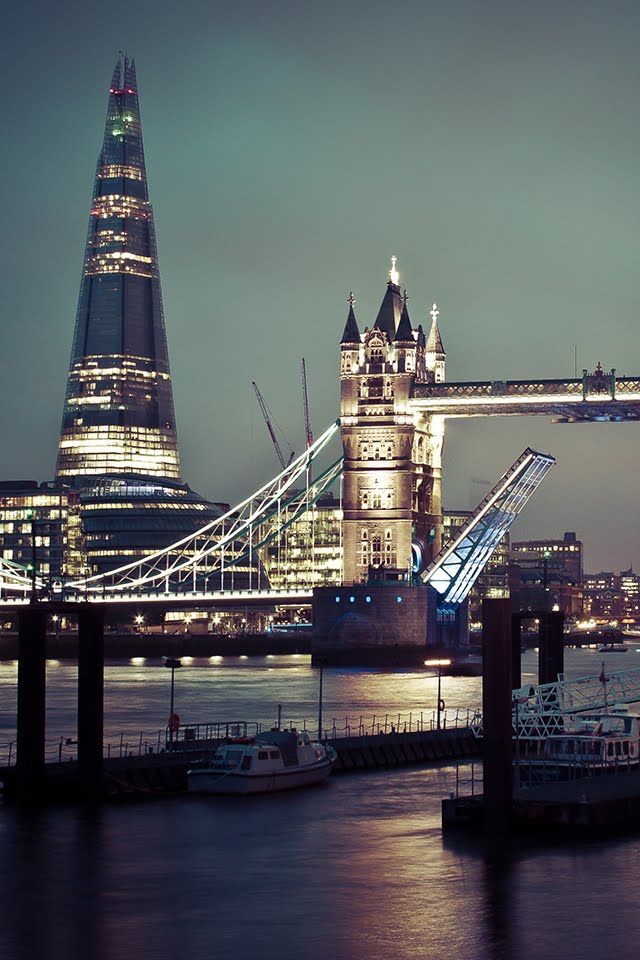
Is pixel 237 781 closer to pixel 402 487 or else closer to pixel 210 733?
pixel 210 733

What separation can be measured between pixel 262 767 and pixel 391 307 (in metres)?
94.6

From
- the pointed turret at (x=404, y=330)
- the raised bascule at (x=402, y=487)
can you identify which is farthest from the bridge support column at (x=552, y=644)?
the pointed turret at (x=404, y=330)

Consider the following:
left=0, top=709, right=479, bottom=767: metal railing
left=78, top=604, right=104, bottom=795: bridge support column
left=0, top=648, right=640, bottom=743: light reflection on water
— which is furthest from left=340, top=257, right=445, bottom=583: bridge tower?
left=78, top=604, right=104, bottom=795: bridge support column

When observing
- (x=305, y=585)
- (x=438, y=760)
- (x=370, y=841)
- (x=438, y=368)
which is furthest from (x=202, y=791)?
(x=305, y=585)

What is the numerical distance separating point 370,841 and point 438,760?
52.8 feet

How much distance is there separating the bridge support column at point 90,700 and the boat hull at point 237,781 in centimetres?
337

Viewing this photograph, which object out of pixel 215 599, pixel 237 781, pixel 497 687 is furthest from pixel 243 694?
pixel 497 687

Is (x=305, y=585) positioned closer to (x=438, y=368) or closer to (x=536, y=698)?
(x=438, y=368)

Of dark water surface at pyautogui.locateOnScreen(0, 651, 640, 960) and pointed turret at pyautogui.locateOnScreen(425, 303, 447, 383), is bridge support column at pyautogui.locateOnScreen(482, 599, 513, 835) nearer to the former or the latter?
dark water surface at pyautogui.locateOnScreen(0, 651, 640, 960)

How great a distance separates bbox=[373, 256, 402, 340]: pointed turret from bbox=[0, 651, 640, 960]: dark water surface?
90.2m

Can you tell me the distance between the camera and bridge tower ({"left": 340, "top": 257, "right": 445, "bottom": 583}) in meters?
142

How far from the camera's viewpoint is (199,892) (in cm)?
4225

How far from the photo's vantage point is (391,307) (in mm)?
147875

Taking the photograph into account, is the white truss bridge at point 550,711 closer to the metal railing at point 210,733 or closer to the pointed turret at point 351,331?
the metal railing at point 210,733
